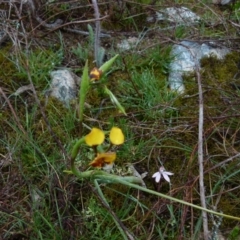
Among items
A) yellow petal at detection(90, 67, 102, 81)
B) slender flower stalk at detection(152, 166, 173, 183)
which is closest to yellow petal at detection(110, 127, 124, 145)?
Result: yellow petal at detection(90, 67, 102, 81)

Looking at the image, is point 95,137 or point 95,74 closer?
point 95,137

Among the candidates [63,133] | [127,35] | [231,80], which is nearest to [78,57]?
[127,35]

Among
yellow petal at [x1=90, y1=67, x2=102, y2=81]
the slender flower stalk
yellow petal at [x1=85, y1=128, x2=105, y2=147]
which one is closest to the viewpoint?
yellow petal at [x1=85, y1=128, x2=105, y2=147]

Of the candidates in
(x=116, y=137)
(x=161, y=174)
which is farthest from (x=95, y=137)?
(x=161, y=174)

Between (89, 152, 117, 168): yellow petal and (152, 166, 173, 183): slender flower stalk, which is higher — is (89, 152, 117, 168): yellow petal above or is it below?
above

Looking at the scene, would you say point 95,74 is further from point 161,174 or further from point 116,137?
point 161,174

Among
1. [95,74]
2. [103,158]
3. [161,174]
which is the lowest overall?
[161,174]

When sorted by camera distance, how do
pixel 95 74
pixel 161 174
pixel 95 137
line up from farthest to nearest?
pixel 161 174 → pixel 95 74 → pixel 95 137

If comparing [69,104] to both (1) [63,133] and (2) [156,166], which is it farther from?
(2) [156,166]

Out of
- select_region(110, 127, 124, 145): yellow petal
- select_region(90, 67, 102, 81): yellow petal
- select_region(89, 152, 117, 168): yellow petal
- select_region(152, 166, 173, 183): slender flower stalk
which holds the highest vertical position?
select_region(90, 67, 102, 81): yellow petal

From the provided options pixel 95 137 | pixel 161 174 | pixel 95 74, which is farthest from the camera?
pixel 161 174

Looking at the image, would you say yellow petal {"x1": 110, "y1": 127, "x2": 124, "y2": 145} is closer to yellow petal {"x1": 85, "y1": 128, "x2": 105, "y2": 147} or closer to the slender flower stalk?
yellow petal {"x1": 85, "y1": 128, "x2": 105, "y2": 147}
